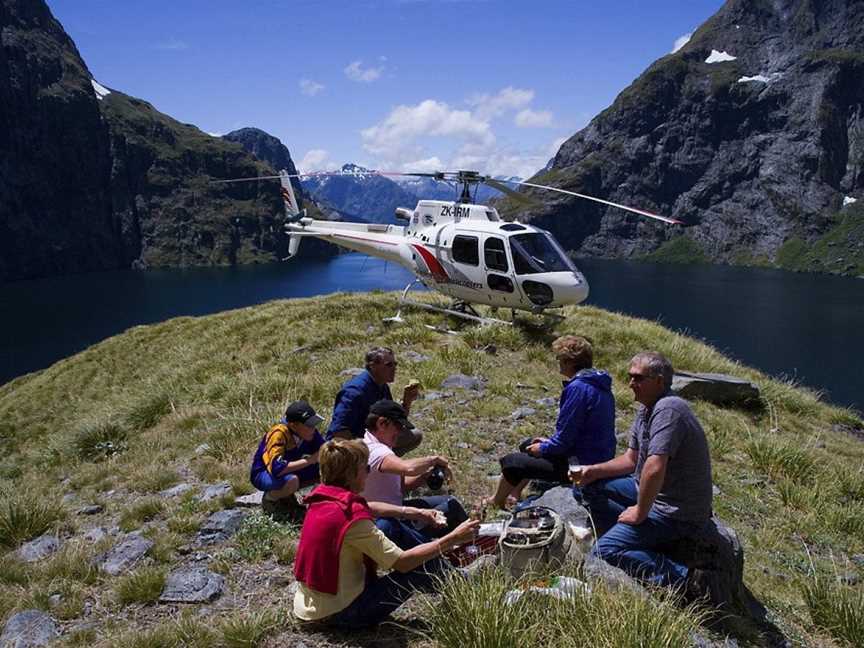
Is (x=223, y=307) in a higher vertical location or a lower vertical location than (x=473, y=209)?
lower

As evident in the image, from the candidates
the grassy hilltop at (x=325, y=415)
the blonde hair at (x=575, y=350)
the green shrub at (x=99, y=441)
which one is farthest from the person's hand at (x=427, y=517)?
the green shrub at (x=99, y=441)

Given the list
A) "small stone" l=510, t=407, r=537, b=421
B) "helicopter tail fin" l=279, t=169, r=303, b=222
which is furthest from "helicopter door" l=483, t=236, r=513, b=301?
"helicopter tail fin" l=279, t=169, r=303, b=222

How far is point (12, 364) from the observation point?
70.4 meters

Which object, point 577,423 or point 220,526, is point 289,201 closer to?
point 220,526

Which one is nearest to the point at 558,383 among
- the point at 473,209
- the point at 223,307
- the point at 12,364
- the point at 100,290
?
the point at 473,209

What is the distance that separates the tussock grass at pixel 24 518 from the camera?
7043mm

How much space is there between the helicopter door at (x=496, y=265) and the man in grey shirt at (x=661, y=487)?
10118 millimetres

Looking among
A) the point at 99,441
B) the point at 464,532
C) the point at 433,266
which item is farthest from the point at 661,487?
the point at 433,266

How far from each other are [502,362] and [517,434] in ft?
13.7

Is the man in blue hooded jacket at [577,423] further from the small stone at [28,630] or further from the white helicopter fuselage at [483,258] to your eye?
the white helicopter fuselage at [483,258]

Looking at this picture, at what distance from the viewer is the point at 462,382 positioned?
38.9 ft

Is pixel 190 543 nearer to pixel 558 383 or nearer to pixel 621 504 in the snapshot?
pixel 621 504

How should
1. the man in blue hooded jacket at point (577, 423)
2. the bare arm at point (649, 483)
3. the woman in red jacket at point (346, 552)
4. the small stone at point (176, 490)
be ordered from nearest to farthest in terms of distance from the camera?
the woman in red jacket at point (346, 552) → the bare arm at point (649, 483) → the man in blue hooded jacket at point (577, 423) → the small stone at point (176, 490)

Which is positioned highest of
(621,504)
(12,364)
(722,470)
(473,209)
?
(473,209)
